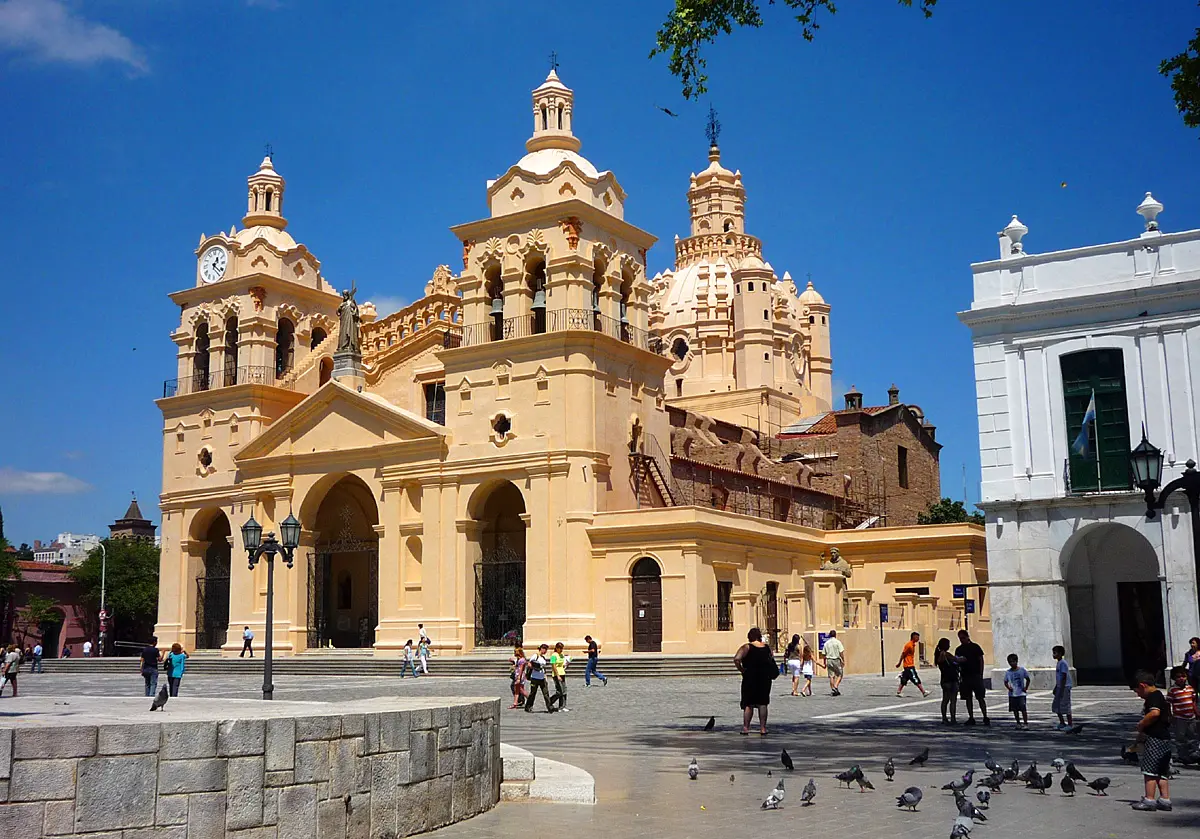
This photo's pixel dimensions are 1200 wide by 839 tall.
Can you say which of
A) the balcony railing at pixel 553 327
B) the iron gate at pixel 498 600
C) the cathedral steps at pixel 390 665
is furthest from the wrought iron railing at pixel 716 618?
the balcony railing at pixel 553 327

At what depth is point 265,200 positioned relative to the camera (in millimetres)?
52094

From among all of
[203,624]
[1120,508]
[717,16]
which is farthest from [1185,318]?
[203,624]

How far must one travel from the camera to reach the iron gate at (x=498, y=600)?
40.2m

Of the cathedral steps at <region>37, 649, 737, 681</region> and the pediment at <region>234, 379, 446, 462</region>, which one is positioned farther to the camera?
the pediment at <region>234, 379, 446, 462</region>

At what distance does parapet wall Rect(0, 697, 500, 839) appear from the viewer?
22.8 ft

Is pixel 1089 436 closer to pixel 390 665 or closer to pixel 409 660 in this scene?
pixel 409 660

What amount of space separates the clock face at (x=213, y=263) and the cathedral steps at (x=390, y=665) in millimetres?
14858

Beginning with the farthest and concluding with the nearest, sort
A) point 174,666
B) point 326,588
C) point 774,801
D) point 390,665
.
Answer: point 326,588
point 390,665
point 174,666
point 774,801

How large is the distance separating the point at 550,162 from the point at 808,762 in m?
32.0

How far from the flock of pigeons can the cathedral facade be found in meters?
21.5

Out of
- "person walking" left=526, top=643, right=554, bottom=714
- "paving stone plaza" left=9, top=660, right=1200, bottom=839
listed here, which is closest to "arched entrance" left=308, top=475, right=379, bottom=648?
"paving stone plaza" left=9, top=660, right=1200, bottom=839

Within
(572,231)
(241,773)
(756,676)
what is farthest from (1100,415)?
(241,773)

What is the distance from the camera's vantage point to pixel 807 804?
34.1 ft

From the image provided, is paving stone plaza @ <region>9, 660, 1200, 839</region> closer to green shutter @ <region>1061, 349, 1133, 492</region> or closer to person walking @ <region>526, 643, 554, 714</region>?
person walking @ <region>526, 643, 554, 714</region>
